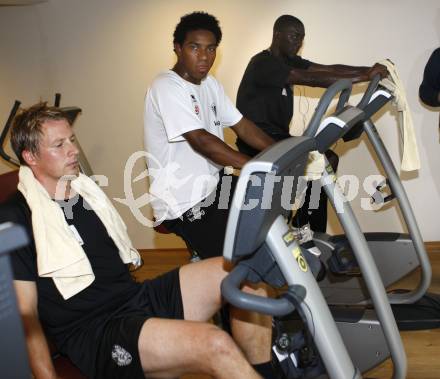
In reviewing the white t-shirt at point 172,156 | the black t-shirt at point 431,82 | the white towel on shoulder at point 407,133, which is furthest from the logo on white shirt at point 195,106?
the black t-shirt at point 431,82

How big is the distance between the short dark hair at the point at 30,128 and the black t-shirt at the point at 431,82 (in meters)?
2.13

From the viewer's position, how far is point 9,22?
157 inches

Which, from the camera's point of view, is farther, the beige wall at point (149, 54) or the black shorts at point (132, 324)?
the beige wall at point (149, 54)

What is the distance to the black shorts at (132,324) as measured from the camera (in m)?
1.54

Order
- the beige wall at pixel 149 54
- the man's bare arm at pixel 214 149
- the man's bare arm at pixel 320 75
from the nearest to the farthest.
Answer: the man's bare arm at pixel 214 149, the man's bare arm at pixel 320 75, the beige wall at pixel 149 54

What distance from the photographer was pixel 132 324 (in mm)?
1603

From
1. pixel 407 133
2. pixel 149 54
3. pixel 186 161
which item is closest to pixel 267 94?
pixel 407 133

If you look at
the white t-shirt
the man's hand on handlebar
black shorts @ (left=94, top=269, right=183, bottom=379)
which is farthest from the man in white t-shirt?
the man's hand on handlebar

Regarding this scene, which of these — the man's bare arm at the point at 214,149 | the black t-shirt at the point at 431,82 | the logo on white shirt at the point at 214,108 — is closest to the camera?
the man's bare arm at the point at 214,149

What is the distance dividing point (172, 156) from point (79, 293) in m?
0.66

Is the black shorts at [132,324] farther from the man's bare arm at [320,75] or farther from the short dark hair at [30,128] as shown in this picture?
the man's bare arm at [320,75]

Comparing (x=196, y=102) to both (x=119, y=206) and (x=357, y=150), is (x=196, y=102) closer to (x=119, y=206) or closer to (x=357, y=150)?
(x=357, y=150)

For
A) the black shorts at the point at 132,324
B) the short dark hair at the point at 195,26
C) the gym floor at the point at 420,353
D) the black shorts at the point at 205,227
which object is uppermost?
the short dark hair at the point at 195,26

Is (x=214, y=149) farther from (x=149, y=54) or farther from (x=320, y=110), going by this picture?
(x=149, y=54)
